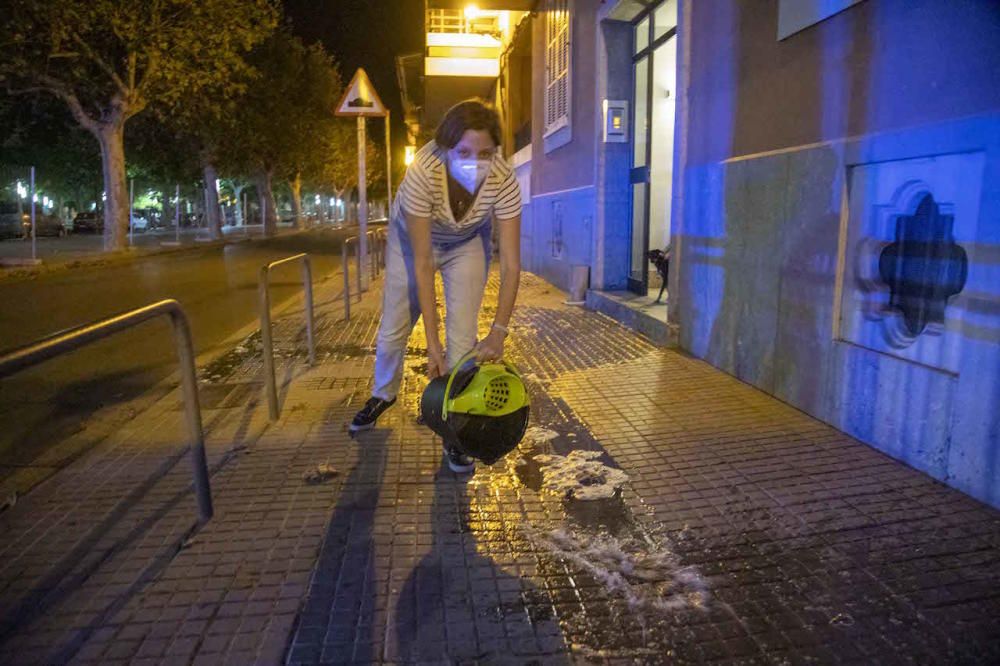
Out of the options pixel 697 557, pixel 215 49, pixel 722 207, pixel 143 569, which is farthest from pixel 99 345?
pixel 215 49

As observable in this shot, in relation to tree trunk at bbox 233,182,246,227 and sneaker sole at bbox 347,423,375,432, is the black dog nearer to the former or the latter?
sneaker sole at bbox 347,423,375,432

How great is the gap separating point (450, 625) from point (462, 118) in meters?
2.07

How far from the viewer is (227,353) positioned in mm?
6836

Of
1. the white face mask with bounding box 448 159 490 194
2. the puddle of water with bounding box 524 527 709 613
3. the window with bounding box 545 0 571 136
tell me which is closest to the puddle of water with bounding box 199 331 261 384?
the white face mask with bounding box 448 159 490 194

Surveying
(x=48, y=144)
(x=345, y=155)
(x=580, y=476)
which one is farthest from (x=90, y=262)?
(x=345, y=155)

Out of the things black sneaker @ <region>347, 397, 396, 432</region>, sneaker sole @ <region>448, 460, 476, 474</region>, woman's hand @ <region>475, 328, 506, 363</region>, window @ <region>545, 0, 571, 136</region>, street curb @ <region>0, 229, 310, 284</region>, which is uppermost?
window @ <region>545, 0, 571, 136</region>

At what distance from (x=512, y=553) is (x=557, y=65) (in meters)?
10.1

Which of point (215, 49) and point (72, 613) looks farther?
point (215, 49)

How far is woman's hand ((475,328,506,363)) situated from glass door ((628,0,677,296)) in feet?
18.5

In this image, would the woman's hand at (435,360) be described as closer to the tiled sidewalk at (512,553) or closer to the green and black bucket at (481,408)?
→ the green and black bucket at (481,408)

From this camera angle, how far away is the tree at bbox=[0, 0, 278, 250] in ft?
51.3

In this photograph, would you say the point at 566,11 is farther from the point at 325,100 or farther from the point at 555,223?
the point at 325,100

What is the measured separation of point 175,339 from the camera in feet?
9.90

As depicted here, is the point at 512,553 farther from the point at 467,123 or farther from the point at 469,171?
the point at 467,123
